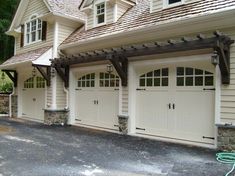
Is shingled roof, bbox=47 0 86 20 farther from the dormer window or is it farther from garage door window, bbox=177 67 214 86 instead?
garage door window, bbox=177 67 214 86

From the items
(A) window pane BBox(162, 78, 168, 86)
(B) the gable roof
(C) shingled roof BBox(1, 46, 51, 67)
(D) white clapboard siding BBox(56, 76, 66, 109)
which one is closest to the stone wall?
(C) shingled roof BBox(1, 46, 51, 67)

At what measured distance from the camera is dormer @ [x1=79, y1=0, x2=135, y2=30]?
12.0 meters

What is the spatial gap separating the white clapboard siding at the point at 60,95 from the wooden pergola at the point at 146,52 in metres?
0.36

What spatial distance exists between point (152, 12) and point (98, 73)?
3326 mm

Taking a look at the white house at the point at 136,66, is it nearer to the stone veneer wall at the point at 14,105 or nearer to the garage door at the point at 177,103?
the garage door at the point at 177,103

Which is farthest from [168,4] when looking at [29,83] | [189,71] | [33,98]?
[29,83]

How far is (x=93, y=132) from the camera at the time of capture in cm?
1123

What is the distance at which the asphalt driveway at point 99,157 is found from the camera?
608 centimetres

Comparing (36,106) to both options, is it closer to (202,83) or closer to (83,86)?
(83,86)

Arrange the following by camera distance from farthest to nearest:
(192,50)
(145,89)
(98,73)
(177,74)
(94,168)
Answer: (98,73)
(145,89)
(177,74)
(192,50)
(94,168)

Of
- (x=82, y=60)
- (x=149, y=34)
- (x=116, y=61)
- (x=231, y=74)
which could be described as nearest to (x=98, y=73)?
(x=82, y=60)

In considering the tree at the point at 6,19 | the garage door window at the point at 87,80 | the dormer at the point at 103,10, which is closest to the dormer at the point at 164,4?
the dormer at the point at 103,10

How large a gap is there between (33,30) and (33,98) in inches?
138

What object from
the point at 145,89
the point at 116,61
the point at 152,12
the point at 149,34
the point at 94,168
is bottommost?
the point at 94,168
